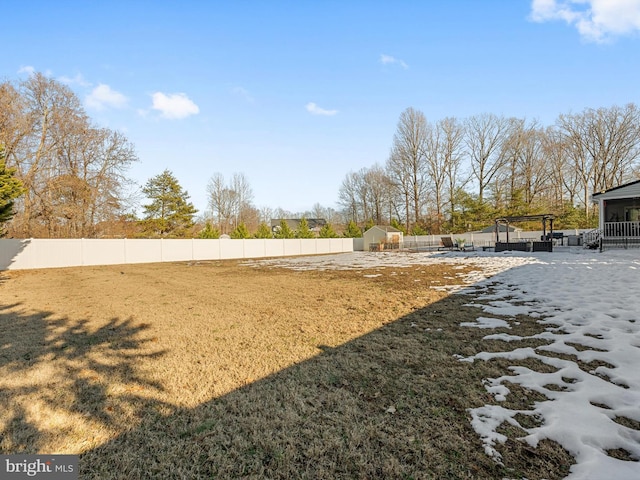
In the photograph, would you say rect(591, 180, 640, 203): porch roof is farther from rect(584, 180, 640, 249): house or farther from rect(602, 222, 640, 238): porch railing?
rect(602, 222, 640, 238): porch railing

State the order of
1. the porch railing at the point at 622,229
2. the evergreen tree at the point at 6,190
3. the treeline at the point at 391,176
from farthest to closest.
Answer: the treeline at the point at 391,176
the porch railing at the point at 622,229
the evergreen tree at the point at 6,190

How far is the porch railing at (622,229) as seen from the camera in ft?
42.9

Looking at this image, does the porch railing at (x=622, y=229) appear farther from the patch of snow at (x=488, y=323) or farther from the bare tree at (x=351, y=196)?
the bare tree at (x=351, y=196)

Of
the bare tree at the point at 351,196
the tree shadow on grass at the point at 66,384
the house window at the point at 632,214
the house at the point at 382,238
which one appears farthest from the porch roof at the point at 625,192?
the bare tree at the point at 351,196

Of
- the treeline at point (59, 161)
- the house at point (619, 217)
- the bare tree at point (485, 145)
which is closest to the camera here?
the house at point (619, 217)

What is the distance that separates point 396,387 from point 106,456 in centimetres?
207

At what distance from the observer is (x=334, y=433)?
195cm

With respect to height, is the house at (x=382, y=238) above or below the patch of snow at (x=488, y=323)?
above

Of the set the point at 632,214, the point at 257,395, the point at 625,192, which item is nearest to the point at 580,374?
the point at 257,395

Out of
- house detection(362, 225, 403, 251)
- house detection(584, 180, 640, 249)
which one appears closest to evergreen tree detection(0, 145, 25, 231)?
house detection(584, 180, 640, 249)

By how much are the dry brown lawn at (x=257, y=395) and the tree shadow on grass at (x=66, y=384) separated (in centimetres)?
1

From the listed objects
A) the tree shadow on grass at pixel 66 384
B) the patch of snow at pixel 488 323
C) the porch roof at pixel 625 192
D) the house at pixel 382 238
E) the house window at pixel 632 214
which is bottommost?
the tree shadow on grass at pixel 66 384

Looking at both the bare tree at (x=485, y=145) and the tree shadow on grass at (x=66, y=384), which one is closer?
the tree shadow on grass at (x=66, y=384)

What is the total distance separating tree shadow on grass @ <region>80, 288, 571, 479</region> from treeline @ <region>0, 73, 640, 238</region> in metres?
21.8
